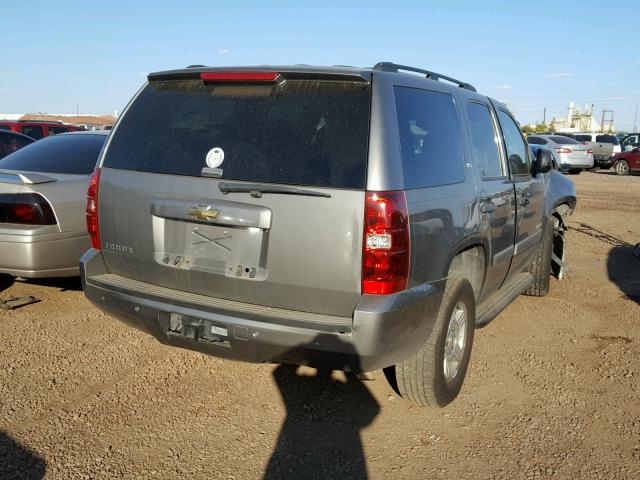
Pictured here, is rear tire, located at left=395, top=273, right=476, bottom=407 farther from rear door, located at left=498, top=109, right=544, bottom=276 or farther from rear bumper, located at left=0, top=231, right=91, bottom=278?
rear bumper, located at left=0, top=231, right=91, bottom=278

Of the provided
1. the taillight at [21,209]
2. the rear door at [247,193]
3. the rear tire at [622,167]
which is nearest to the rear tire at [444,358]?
the rear door at [247,193]

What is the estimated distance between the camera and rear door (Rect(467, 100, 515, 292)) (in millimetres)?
4183

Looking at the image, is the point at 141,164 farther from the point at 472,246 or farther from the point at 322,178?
the point at 472,246

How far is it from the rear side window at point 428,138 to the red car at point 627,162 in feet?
87.0

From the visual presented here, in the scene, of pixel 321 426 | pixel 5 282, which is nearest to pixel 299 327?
pixel 321 426

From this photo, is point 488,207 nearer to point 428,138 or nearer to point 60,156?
point 428,138

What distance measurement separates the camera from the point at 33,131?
45.4ft

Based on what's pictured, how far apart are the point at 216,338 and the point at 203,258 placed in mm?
428

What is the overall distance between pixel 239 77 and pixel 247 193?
68 cm

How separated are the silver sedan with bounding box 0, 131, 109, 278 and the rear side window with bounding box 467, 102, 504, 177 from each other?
3.40m

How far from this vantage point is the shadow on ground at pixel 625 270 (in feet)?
22.6

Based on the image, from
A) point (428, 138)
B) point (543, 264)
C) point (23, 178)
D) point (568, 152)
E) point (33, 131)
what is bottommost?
point (568, 152)

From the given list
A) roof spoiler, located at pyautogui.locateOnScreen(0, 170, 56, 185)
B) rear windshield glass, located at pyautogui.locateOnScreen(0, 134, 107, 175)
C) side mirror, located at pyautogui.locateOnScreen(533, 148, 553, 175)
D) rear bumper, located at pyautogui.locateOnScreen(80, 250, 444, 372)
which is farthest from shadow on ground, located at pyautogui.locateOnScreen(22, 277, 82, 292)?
side mirror, located at pyautogui.locateOnScreen(533, 148, 553, 175)

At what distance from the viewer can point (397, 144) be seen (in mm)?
3061
